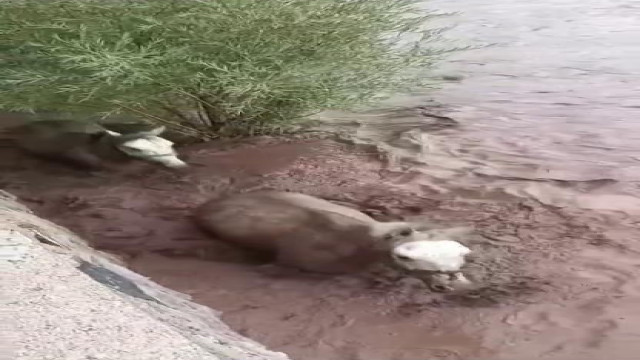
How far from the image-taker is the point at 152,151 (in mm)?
8328

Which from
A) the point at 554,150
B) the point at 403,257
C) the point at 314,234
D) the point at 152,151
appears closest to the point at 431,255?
the point at 403,257

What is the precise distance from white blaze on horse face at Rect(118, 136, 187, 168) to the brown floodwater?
7.2 inches

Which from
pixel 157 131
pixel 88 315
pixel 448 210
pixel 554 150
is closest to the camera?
pixel 88 315

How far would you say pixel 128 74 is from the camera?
24.9ft

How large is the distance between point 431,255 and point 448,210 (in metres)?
1.22

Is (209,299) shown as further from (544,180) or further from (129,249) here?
(544,180)

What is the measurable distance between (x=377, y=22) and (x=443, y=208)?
2722 mm

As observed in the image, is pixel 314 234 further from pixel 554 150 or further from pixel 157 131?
pixel 157 131

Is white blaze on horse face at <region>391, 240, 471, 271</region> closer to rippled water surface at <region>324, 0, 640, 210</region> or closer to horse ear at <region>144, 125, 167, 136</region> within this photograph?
rippled water surface at <region>324, 0, 640, 210</region>

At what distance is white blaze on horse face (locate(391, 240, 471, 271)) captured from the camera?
209 inches

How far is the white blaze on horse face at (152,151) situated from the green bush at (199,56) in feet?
1.24

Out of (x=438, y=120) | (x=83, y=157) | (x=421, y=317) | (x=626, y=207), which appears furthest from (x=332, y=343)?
(x=438, y=120)

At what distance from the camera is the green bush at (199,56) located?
7.75 meters

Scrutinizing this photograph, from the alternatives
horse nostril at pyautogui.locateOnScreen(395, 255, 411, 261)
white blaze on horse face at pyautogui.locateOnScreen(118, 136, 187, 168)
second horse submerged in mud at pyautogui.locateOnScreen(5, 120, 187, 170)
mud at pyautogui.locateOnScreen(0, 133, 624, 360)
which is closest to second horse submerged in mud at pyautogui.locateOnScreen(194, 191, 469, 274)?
horse nostril at pyautogui.locateOnScreen(395, 255, 411, 261)
